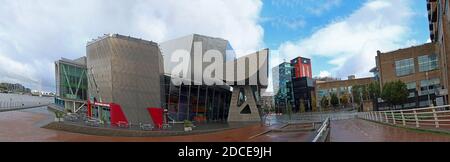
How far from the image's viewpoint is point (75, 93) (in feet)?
137

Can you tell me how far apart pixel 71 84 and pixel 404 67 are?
199 ft

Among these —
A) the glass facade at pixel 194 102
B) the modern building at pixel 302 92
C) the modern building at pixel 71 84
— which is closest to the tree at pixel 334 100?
the modern building at pixel 302 92

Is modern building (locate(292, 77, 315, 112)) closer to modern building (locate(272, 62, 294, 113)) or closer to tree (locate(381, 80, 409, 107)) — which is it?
modern building (locate(272, 62, 294, 113))

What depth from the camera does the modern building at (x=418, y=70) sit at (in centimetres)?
6488

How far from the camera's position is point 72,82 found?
138 feet

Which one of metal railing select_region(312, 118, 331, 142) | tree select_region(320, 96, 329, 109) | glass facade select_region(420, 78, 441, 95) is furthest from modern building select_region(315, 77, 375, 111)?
metal railing select_region(312, 118, 331, 142)

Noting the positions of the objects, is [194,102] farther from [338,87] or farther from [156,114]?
[338,87]

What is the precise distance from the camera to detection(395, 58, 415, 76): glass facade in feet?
230

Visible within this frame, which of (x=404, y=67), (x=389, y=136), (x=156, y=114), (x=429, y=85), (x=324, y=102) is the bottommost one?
(x=389, y=136)

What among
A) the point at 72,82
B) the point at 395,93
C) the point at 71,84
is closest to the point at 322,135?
the point at 71,84

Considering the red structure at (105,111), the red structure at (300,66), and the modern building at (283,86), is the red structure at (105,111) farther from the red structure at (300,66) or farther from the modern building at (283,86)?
the red structure at (300,66)

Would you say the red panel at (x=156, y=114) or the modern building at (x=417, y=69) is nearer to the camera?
the red panel at (x=156, y=114)

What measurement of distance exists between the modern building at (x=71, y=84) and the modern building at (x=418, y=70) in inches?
2056
